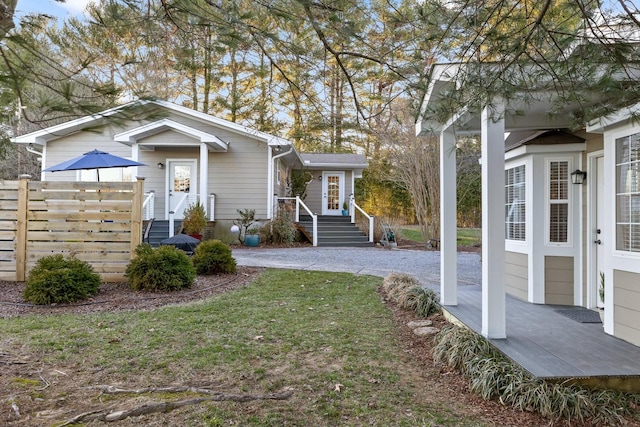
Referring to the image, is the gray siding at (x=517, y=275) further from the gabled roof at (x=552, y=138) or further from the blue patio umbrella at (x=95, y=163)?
the blue patio umbrella at (x=95, y=163)

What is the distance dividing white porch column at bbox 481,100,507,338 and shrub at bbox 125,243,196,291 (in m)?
4.28

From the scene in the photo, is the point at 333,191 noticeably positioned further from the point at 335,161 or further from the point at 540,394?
the point at 540,394

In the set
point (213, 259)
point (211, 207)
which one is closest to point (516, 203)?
point (213, 259)

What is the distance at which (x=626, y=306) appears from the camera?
12.4ft

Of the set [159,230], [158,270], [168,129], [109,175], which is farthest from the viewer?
[109,175]

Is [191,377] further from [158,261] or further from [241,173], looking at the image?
[241,173]

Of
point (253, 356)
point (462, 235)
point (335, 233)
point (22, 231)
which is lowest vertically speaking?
point (253, 356)

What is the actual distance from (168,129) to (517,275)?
10918 mm

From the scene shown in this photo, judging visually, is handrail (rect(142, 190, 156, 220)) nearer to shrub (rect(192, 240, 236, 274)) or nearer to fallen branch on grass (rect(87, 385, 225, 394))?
shrub (rect(192, 240, 236, 274))

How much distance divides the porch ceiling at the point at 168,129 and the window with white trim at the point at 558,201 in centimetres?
947

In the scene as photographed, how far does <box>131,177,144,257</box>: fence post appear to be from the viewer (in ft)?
21.1

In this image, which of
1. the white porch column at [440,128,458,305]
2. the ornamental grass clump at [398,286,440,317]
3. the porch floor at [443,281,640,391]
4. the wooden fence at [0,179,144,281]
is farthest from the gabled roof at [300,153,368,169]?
the porch floor at [443,281,640,391]

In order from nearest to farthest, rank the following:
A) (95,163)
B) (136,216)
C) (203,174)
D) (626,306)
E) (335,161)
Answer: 1. (626,306)
2. (136,216)
3. (95,163)
4. (203,174)
5. (335,161)

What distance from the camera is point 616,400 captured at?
2.84 meters
